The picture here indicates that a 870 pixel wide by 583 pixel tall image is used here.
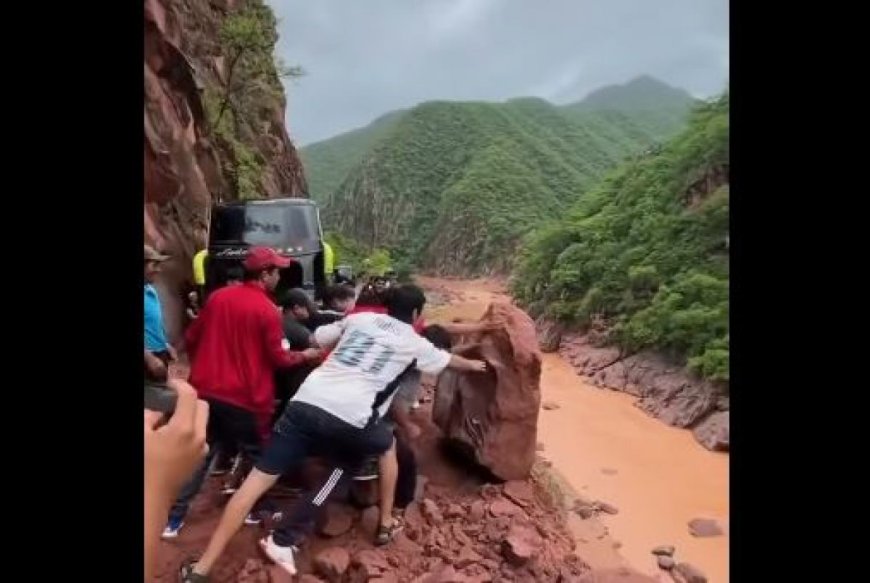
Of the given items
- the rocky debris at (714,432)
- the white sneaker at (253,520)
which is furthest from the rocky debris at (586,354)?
the white sneaker at (253,520)

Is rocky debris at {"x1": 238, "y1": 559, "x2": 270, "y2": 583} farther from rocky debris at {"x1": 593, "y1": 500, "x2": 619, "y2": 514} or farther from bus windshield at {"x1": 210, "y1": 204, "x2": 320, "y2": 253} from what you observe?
bus windshield at {"x1": 210, "y1": 204, "x2": 320, "y2": 253}

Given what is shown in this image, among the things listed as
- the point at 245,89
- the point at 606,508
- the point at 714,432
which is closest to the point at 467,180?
the point at 245,89

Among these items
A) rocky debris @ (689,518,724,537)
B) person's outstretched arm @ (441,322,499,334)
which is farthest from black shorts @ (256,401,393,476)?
rocky debris @ (689,518,724,537)

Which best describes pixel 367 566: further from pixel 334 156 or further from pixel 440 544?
pixel 334 156

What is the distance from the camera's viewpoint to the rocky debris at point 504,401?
16.8 ft

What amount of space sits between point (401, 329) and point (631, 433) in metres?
8.18

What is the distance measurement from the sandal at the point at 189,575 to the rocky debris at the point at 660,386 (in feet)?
27.6

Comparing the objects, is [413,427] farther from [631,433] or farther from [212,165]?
[212,165]

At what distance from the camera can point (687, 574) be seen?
5.55 meters

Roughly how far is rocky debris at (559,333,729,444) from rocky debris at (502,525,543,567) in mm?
6515

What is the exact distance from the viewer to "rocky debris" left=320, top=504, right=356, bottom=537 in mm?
3996

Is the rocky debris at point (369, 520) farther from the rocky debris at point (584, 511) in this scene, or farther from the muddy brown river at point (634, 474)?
the rocky debris at point (584, 511)

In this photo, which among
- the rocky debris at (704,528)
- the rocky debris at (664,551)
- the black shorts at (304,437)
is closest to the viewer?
the black shorts at (304,437)
